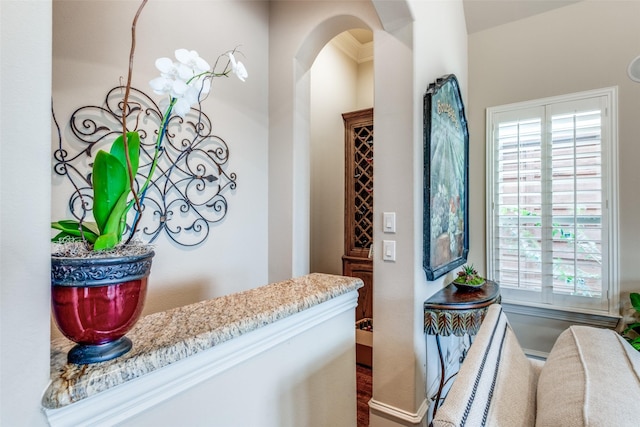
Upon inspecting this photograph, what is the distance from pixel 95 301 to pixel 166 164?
1.60 metres

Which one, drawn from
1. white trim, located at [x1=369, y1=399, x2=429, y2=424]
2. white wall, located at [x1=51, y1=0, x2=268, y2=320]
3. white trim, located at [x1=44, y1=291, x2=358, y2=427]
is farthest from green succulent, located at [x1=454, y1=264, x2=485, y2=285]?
white trim, located at [x1=44, y1=291, x2=358, y2=427]

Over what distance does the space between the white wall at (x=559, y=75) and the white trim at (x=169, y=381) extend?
2737 mm

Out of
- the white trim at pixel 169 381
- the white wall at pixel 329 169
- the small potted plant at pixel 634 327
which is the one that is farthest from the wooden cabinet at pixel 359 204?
the white trim at pixel 169 381

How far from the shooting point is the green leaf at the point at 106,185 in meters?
0.58

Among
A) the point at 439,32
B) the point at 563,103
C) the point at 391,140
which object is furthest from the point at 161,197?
the point at 563,103

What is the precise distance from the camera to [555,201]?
8.87ft

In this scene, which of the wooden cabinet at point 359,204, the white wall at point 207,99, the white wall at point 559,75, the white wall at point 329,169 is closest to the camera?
the white wall at point 207,99

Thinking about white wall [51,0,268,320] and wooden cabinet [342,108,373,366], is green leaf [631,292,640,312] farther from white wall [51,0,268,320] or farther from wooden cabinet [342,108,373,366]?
white wall [51,0,268,320]

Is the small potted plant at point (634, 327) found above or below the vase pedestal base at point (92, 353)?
below

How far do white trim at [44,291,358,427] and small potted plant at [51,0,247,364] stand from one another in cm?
7

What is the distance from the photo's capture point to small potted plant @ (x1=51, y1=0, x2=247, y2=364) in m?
0.55

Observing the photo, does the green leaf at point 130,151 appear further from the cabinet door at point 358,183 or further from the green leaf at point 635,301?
the green leaf at point 635,301

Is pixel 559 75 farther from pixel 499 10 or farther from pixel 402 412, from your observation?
pixel 402 412

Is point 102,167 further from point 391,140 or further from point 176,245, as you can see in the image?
point 391,140
